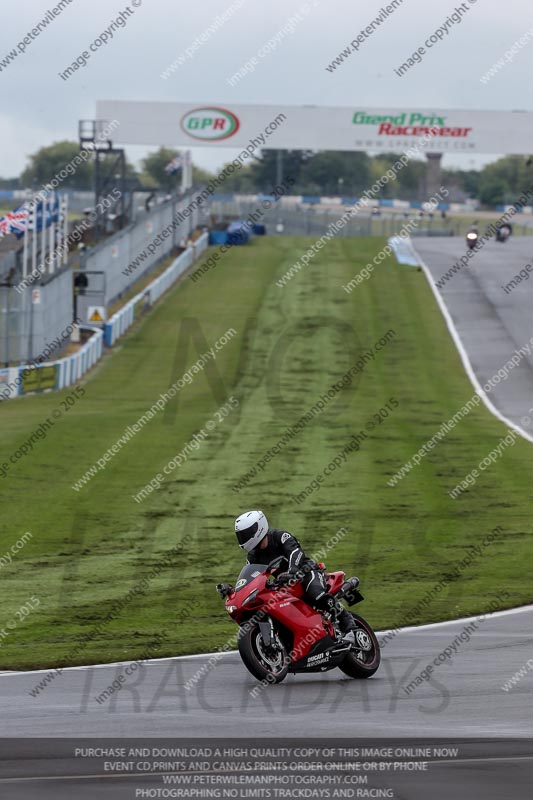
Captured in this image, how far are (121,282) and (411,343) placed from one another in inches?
584

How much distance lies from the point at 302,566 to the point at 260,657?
0.95 m

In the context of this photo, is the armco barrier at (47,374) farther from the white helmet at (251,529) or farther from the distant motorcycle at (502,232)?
the distant motorcycle at (502,232)

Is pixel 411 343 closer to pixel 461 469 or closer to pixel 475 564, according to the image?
pixel 461 469

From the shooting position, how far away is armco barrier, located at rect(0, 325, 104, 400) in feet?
124

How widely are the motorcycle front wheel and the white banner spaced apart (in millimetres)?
65169

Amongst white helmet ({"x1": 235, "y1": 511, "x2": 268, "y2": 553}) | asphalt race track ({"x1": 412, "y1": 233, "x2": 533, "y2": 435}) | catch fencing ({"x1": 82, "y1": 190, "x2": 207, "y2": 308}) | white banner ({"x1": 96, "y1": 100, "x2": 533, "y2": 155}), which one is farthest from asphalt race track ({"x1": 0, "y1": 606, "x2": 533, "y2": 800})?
white banner ({"x1": 96, "y1": 100, "x2": 533, "y2": 155})

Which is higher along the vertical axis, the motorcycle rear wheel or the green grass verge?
the motorcycle rear wheel

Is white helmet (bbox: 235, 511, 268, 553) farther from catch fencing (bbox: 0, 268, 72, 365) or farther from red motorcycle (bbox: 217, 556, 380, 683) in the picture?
catch fencing (bbox: 0, 268, 72, 365)

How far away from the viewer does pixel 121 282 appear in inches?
2240

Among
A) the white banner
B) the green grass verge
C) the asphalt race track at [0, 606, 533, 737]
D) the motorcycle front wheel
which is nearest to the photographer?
the asphalt race track at [0, 606, 533, 737]

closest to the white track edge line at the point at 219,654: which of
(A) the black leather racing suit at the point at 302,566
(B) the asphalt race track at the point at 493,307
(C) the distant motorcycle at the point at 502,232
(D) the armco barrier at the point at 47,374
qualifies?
(A) the black leather racing suit at the point at 302,566

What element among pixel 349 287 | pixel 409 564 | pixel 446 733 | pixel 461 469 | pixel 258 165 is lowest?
pixel 258 165

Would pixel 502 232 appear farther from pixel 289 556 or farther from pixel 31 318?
A: pixel 289 556

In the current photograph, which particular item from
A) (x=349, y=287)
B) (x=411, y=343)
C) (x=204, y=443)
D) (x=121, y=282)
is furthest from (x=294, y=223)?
(x=204, y=443)
